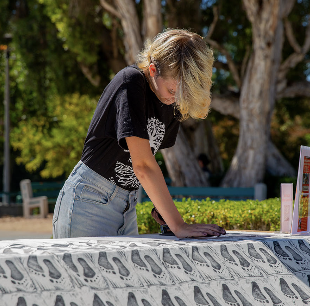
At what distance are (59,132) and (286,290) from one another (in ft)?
61.2

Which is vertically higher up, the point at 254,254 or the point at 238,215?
the point at 254,254

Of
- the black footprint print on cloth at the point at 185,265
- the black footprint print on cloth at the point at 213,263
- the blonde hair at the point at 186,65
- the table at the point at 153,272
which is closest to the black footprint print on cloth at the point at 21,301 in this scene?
the table at the point at 153,272

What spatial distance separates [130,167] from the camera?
2135mm

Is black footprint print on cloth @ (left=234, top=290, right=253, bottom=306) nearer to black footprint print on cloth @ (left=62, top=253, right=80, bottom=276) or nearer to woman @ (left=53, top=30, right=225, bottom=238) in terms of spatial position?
woman @ (left=53, top=30, right=225, bottom=238)

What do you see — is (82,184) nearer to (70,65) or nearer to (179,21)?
(179,21)

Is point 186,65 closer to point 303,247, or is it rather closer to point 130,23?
point 303,247

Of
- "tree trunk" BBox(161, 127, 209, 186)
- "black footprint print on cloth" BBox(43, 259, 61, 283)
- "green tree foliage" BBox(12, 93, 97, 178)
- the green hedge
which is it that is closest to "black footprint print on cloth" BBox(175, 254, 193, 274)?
"black footprint print on cloth" BBox(43, 259, 61, 283)

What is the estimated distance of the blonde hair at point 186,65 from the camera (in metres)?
1.94

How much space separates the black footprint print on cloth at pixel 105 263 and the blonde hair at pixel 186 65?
0.68 metres

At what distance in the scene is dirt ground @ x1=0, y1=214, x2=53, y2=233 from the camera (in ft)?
37.3

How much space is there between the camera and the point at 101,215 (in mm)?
2148

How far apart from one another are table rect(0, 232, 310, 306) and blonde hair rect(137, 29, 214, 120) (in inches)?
22.2

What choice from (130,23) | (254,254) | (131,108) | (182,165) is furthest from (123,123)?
(182,165)

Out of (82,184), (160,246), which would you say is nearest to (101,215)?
(82,184)
